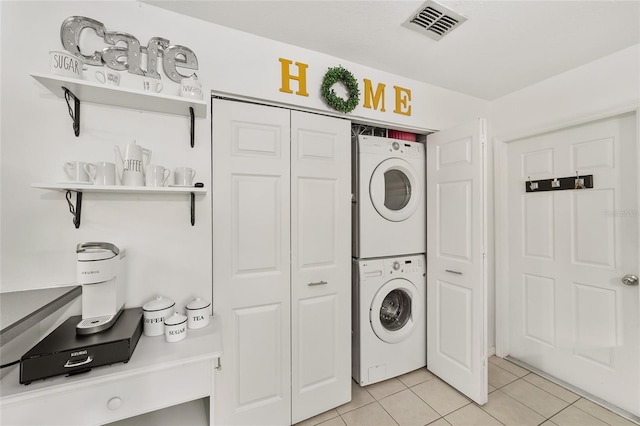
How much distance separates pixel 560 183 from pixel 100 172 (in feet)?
9.83

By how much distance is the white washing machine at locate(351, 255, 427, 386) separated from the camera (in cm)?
199

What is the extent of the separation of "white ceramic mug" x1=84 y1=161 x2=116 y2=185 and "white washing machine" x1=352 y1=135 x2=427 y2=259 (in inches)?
58.7

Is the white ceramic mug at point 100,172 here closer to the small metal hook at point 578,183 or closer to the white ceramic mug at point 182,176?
the white ceramic mug at point 182,176

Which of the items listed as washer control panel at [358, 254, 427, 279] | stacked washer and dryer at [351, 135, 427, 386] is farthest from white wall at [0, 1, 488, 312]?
washer control panel at [358, 254, 427, 279]

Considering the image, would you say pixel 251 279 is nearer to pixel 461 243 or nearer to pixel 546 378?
pixel 461 243

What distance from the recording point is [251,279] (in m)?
1.56

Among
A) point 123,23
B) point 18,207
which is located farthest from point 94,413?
point 123,23

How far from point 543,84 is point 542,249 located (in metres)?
1.38

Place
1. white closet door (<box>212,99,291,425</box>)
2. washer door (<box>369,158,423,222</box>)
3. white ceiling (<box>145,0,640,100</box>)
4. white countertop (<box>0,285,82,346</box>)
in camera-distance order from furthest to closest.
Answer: washer door (<box>369,158,423,222</box>), white closet door (<box>212,99,291,425</box>), white ceiling (<box>145,0,640,100</box>), white countertop (<box>0,285,82,346</box>)

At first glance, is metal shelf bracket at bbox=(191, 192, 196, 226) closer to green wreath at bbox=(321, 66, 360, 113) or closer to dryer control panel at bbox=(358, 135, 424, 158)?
green wreath at bbox=(321, 66, 360, 113)

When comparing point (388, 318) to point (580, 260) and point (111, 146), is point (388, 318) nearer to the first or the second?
point (580, 260)

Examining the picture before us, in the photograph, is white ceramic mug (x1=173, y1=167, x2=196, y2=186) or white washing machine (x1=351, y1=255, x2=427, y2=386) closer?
white ceramic mug (x1=173, y1=167, x2=196, y2=186)

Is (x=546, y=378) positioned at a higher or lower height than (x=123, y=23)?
lower

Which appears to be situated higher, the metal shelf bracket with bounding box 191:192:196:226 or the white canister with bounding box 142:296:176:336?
the metal shelf bracket with bounding box 191:192:196:226
